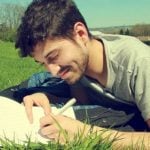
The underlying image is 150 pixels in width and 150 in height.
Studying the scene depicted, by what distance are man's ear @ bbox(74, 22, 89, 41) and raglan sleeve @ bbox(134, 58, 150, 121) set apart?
0.48 metres

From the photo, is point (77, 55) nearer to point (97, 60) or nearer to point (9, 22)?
point (97, 60)

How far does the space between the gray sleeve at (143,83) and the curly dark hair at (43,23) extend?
548 millimetres

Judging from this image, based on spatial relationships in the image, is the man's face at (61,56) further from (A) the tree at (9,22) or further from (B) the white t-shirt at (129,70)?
(A) the tree at (9,22)

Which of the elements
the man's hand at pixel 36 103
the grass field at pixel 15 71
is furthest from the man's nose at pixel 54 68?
the grass field at pixel 15 71

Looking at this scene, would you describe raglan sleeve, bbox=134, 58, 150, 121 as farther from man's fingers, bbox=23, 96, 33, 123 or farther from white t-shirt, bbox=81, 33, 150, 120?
man's fingers, bbox=23, 96, 33, 123

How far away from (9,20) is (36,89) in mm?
39006

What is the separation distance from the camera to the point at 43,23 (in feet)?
10.8

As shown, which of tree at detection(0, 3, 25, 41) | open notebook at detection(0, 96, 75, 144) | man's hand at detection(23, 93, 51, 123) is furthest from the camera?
tree at detection(0, 3, 25, 41)

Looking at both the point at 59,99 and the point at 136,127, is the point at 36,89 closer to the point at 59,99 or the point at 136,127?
the point at 59,99

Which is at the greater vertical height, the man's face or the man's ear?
the man's ear

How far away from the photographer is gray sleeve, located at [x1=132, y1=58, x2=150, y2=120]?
3105mm

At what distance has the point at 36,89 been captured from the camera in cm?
442

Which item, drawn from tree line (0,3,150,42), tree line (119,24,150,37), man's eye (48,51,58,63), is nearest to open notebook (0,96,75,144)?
man's eye (48,51,58,63)

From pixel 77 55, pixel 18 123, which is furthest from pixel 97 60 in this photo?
pixel 18 123
